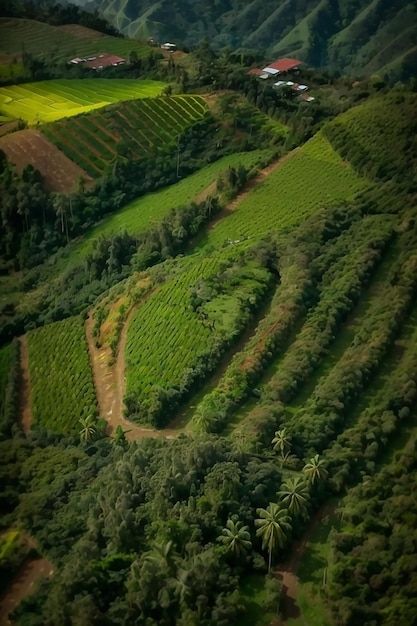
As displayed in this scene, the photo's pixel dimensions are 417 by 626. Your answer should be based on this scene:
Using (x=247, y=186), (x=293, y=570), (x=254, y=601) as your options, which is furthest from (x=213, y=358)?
(x=247, y=186)

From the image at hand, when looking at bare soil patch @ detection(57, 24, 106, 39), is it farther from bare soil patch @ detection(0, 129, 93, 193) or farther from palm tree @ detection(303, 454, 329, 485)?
palm tree @ detection(303, 454, 329, 485)

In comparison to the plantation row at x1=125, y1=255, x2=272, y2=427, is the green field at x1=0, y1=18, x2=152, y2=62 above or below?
above

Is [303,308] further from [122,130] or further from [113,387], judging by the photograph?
[122,130]

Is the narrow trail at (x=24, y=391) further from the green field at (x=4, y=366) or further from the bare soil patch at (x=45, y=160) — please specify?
the bare soil patch at (x=45, y=160)

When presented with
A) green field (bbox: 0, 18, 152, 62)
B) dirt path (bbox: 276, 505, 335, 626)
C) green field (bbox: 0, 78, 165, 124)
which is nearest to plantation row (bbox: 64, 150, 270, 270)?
green field (bbox: 0, 78, 165, 124)

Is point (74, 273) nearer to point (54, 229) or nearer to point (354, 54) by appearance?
point (54, 229)

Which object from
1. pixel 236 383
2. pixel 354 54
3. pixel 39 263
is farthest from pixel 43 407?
pixel 354 54

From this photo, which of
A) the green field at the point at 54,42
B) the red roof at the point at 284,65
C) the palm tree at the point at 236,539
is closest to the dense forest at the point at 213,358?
the palm tree at the point at 236,539
